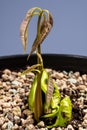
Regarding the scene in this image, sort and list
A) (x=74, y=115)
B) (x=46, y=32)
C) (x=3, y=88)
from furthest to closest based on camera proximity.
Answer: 1. (x=3, y=88)
2. (x=74, y=115)
3. (x=46, y=32)

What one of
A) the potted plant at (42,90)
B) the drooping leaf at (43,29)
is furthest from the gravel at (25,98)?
the drooping leaf at (43,29)

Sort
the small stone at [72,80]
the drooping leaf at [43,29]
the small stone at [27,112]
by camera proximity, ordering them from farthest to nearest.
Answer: the small stone at [72,80], the small stone at [27,112], the drooping leaf at [43,29]

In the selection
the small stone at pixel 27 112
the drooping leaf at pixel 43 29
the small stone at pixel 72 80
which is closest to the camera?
the drooping leaf at pixel 43 29

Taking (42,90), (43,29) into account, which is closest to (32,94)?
(42,90)

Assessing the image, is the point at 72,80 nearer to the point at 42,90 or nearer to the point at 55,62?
the point at 55,62

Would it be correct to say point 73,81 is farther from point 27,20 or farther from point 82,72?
point 27,20

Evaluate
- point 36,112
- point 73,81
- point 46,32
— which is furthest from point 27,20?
point 73,81

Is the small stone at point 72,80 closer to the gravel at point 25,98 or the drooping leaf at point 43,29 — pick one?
the gravel at point 25,98
